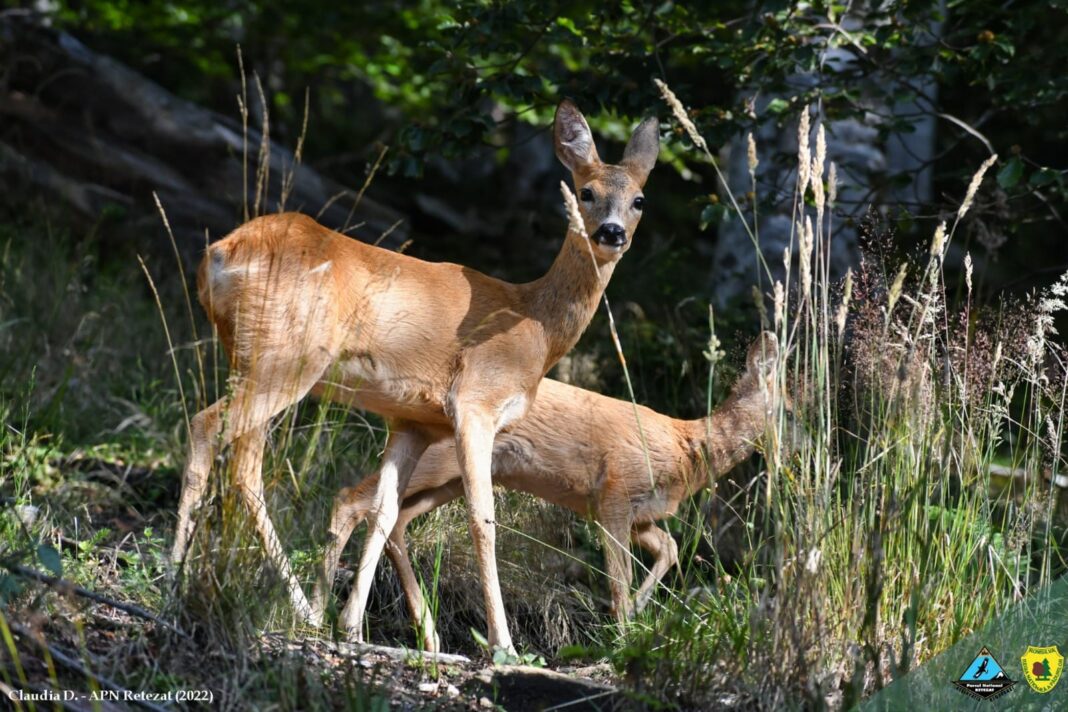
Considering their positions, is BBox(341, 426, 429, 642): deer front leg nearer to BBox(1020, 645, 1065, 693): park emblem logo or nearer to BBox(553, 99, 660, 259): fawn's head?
BBox(553, 99, 660, 259): fawn's head

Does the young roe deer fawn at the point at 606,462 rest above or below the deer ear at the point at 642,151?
below

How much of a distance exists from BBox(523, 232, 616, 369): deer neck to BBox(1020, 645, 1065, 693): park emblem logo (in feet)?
6.60

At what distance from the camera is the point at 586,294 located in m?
5.21

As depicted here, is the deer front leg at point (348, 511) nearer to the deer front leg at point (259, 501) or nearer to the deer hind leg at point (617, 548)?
the deer front leg at point (259, 501)

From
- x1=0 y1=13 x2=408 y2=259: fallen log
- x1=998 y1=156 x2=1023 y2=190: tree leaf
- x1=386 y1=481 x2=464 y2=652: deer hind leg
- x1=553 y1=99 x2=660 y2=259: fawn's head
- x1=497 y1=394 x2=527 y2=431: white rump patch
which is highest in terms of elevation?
x1=998 y1=156 x2=1023 y2=190: tree leaf

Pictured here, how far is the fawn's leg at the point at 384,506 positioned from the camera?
4.93 m

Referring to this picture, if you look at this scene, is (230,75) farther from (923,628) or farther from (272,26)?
(923,628)

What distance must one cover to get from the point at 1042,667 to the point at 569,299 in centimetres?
215

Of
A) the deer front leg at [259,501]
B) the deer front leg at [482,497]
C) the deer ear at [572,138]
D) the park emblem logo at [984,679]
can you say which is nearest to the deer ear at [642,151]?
the deer ear at [572,138]

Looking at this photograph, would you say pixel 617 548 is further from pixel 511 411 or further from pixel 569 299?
pixel 569 299

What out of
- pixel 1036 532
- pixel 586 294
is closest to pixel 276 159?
pixel 586 294

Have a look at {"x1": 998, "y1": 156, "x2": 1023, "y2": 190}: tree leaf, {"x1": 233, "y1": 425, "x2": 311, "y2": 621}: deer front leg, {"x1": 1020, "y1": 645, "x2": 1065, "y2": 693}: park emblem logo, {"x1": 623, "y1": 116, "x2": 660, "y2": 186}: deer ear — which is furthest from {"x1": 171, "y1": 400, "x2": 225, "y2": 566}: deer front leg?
{"x1": 998, "y1": 156, "x2": 1023, "y2": 190}: tree leaf

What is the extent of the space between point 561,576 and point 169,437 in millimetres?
2495

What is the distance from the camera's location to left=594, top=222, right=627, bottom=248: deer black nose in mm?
4863
